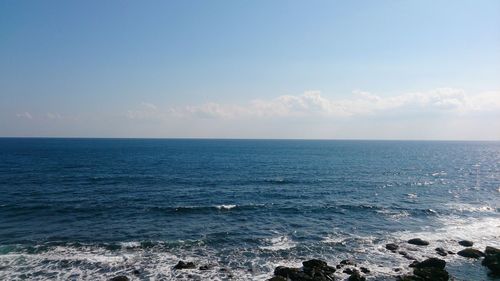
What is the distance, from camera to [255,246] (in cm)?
4047

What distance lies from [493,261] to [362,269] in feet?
46.0

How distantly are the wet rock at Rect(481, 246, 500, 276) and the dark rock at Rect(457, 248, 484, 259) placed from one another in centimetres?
81

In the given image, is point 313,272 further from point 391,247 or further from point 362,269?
point 391,247

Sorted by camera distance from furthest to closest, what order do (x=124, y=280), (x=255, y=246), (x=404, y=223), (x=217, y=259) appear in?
1. (x=404, y=223)
2. (x=255, y=246)
3. (x=217, y=259)
4. (x=124, y=280)

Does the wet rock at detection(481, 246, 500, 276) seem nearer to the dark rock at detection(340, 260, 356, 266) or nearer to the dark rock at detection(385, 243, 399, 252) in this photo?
the dark rock at detection(385, 243, 399, 252)

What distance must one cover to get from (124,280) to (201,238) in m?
13.4

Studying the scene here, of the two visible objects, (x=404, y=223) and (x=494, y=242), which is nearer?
(x=494, y=242)

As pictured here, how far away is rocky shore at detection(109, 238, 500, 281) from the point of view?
103 ft

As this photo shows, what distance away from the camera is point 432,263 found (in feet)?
112

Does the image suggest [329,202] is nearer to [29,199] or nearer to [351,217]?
[351,217]

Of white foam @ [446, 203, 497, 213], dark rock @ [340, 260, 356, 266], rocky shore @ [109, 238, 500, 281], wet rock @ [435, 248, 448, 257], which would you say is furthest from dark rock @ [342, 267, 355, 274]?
white foam @ [446, 203, 497, 213]

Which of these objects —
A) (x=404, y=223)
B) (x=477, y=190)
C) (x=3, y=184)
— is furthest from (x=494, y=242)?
(x=3, y=184)

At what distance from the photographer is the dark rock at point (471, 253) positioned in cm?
3741

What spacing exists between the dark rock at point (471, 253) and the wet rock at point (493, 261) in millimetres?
810
